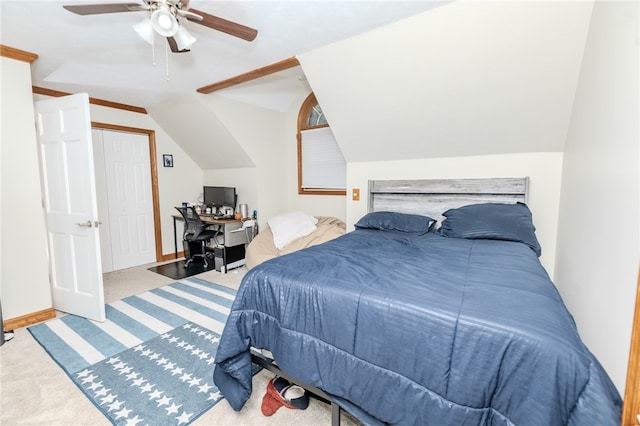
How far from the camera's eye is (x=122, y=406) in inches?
67.8

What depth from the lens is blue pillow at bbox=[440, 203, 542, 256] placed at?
240 centimetres

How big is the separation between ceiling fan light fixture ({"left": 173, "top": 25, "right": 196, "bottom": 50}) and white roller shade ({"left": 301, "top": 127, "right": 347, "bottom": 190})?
2557 mm

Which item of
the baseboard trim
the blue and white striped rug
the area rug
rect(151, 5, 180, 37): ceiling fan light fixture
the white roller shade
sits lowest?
the blue and white striped rug

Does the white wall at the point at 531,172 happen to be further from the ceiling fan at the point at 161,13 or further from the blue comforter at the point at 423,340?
the ceiling fan at the point at 161,13

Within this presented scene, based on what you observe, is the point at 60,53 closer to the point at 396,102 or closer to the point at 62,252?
the point at 62,252

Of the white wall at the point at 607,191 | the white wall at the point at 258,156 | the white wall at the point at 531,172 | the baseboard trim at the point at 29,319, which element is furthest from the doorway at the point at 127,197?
the white wall at the point at 607,191

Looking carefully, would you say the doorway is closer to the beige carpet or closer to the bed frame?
the beige carpet

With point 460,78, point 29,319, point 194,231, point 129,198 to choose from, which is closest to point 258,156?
point 194,231

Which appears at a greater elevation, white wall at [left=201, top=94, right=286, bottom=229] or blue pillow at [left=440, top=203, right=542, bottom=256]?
white wall at [left=201, top=94, right=286, bottom=229]

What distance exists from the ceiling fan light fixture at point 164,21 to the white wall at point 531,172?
260 centimetres

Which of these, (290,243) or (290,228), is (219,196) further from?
(290,243)

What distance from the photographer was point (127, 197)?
4465mm

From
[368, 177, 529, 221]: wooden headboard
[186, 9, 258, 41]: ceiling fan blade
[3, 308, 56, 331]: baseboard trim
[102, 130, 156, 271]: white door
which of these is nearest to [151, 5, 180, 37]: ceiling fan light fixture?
[186, 9, 258, 41]: ceiling fan blade

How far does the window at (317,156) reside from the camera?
436cm
